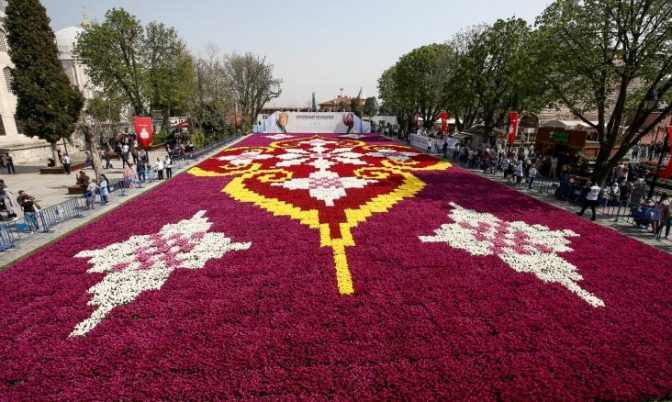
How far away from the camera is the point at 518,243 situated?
11.3 meters

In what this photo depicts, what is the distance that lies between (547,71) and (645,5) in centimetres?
426

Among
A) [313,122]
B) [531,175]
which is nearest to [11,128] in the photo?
[313,122]

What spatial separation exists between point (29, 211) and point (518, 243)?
19.1m

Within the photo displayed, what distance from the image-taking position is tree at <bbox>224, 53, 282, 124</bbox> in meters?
61.8

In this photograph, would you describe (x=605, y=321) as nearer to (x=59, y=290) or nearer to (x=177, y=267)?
(x=177, y=267)

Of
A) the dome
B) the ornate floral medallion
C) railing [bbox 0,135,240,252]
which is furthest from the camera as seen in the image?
the dome

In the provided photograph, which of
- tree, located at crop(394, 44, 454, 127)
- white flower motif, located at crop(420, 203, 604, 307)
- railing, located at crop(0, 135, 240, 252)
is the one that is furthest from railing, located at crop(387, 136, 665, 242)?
railing, located at crop(0, 135, 240, 252)

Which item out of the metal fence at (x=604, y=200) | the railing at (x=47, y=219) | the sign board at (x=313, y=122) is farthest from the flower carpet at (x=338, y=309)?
the sign board at (x=313, y=122)

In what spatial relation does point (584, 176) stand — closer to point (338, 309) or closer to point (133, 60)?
point (338, 309)

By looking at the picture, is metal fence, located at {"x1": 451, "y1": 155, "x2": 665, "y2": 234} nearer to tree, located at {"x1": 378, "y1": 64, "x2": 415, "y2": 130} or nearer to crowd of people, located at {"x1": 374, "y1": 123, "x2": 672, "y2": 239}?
crowd of people, located at {"x1": 374, "y1": 123, "x2": 672, "y2": 239}

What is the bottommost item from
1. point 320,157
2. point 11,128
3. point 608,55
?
point 320,157

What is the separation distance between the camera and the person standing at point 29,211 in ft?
40.2

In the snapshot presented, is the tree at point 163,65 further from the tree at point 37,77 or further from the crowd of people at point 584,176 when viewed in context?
the crowd of people at point 584,176

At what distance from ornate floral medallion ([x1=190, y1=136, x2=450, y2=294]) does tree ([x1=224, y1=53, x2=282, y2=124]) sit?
113 ft
